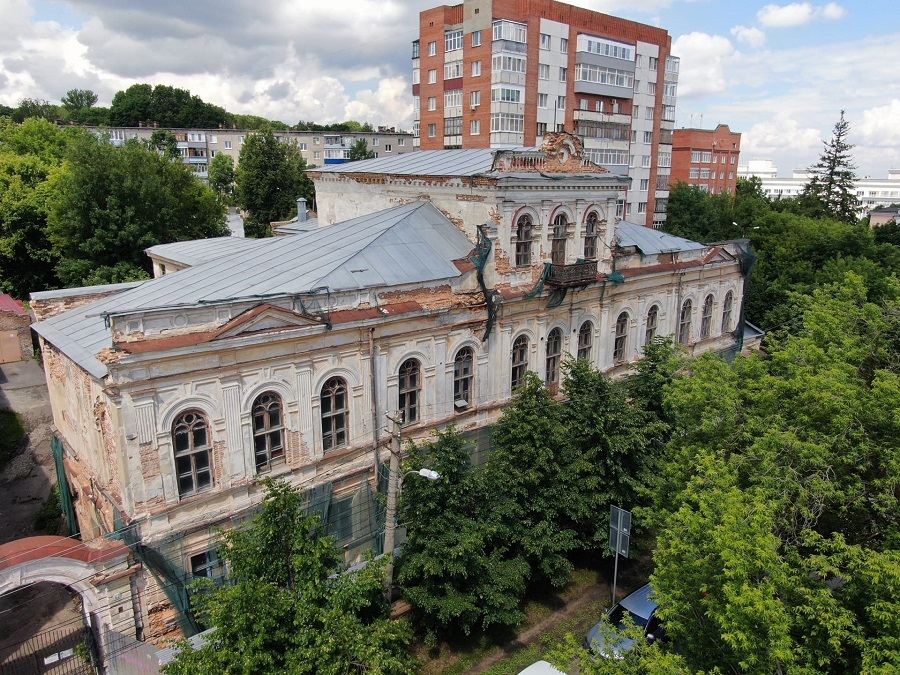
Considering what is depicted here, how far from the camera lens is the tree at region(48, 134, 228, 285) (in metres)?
33.7

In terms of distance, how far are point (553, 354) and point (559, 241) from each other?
4234mm

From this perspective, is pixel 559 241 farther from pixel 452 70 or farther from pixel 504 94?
pixel 452 70

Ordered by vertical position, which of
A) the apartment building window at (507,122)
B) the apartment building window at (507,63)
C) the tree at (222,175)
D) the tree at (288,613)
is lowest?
the tree at (288,613)

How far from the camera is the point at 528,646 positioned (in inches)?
661

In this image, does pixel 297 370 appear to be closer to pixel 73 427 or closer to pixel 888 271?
pixel 73 427

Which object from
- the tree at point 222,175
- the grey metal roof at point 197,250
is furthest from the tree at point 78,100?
the grey metal roof at point 197,250

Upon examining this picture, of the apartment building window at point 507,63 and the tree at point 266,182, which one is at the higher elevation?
the apartment building window at point 507,63

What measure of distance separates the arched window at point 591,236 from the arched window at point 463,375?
6.79 m

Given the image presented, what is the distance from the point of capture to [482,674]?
15.8m

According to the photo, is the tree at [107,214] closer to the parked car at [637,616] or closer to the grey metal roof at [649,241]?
the grey metal roof at [649,241]

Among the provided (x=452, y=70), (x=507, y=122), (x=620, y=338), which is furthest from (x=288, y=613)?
(x=452, y=70)

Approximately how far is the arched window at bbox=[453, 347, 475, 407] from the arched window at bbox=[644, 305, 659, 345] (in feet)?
34.7

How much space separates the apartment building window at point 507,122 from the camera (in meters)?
49.4

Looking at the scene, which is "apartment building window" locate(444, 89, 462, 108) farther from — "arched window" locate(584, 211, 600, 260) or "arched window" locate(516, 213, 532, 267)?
"arched window" locate(516, 213, 532, 267)
